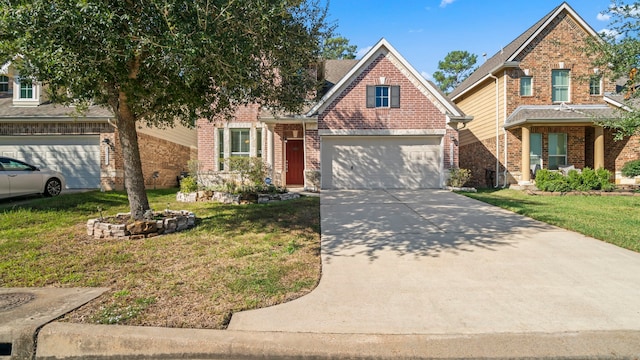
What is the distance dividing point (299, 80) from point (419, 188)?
915 centimetres

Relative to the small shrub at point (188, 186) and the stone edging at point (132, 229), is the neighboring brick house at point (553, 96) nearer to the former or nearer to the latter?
the small shrub at point (188, 186)

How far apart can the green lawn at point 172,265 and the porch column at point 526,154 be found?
1201cm

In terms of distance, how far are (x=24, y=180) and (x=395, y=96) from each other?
13.4 metres

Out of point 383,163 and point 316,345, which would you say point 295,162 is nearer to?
point 383,163

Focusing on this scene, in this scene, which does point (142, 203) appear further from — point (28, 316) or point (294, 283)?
point (294, 283)

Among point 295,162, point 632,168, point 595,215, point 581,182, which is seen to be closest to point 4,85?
point 295,162

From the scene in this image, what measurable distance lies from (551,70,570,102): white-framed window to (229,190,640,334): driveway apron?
12.3 metres

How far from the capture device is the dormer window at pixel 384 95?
14.8 metres

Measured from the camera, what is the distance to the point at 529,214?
8.80 meters

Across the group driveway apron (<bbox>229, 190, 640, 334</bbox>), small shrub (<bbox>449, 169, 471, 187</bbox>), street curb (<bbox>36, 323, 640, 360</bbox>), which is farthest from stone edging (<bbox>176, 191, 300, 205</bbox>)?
street curb (<bbox>36, 323, 640, 360</bbox>)

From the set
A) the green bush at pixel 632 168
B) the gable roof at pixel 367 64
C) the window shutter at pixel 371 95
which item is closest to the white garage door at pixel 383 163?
the gable roof at pixel 367 64

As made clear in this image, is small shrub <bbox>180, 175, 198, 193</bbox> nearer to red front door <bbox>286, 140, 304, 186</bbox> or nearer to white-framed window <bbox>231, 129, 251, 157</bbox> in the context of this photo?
white-framed window <bbox>231, 129, 251, 157</bbox>

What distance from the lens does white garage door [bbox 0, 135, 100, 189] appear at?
46.5 ft

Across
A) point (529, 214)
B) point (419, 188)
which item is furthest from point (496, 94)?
point (529, 214)
